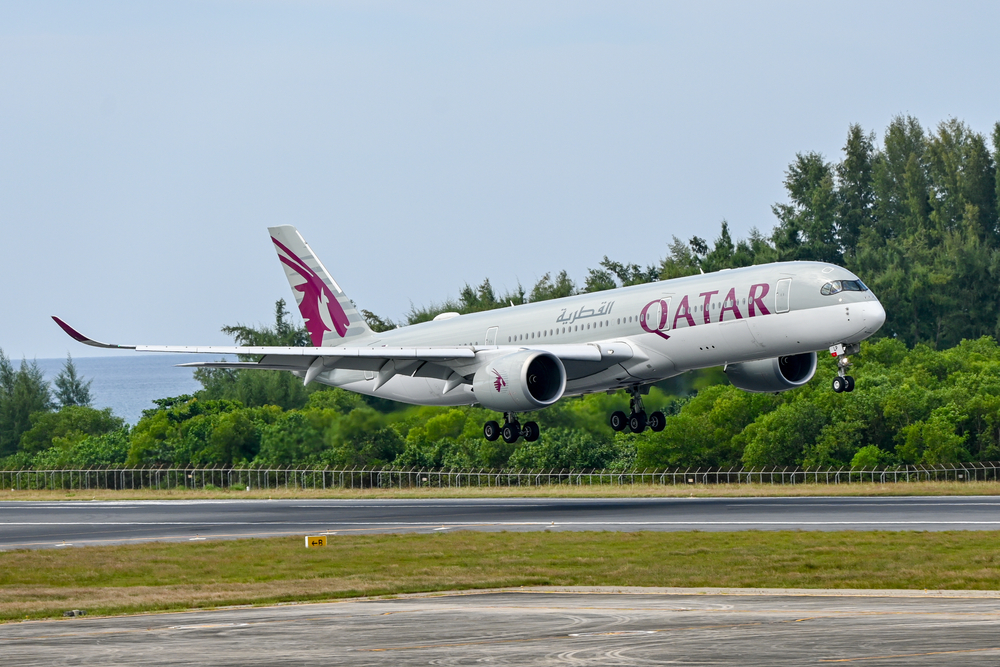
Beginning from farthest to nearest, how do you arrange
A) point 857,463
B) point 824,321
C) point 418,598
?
point 857,463 < point 824,321 < point 418,598

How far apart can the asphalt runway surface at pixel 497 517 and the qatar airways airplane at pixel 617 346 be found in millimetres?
4233

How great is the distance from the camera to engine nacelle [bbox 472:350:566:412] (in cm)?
4925

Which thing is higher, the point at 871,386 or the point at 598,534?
the point at 871,386

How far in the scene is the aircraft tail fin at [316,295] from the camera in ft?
214

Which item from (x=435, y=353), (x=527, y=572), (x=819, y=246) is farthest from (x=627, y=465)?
(x=819, y=246)

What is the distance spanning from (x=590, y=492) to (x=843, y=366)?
2531 cm

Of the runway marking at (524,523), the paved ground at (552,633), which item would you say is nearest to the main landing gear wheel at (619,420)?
the runway marking at (524,523)

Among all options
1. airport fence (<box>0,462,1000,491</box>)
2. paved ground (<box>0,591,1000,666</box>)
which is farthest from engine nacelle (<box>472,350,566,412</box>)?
airport fence (<box>0,462,1000,491</box>)

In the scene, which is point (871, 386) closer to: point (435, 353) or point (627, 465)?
point (627, 465)

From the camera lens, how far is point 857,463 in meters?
73.9

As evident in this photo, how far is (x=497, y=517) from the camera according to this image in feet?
170

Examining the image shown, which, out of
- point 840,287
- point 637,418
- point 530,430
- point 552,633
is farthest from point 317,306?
point 552,633

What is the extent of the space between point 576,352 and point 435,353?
18.2ft

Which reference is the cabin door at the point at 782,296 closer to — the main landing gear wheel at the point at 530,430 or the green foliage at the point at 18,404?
the main landing gear wheel at the point at 530,430
